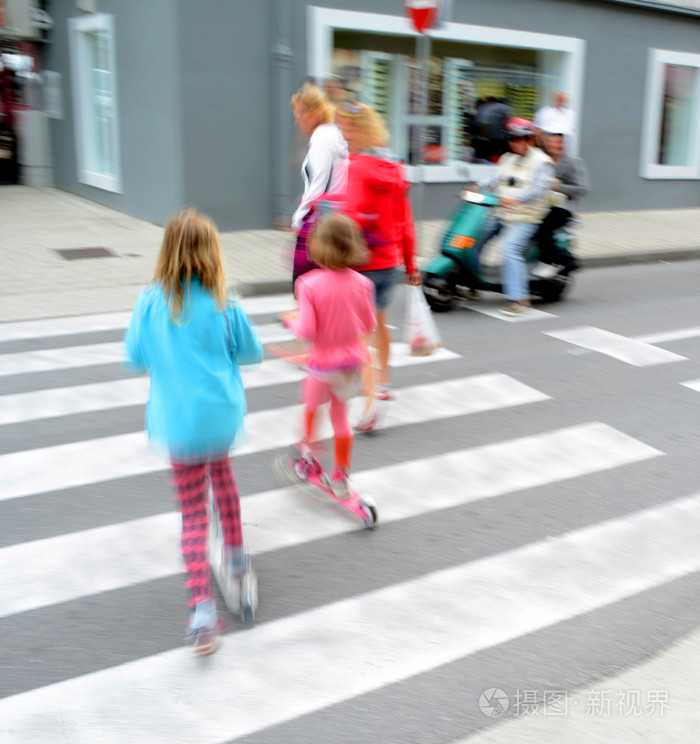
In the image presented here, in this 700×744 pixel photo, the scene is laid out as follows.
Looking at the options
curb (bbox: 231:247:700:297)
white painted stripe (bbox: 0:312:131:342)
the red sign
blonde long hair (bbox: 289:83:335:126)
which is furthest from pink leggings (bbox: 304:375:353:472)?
the red sign

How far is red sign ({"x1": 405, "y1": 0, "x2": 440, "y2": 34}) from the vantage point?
909 cm

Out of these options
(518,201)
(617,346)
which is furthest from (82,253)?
(617,346)

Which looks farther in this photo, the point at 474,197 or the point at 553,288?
the point at 553,288

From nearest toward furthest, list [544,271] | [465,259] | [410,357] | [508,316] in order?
[410,357] → [465,259] → [508,316] → [544,271]

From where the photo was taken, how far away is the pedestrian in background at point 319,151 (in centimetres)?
581

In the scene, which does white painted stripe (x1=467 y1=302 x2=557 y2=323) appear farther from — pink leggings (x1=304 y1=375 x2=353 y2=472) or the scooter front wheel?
pink leggings (x1=304 y1=375 x2=353 y2=472)

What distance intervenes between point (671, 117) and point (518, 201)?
33.0ft

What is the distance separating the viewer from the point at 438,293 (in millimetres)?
8383

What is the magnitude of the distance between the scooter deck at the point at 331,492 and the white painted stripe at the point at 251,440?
0.91 ft

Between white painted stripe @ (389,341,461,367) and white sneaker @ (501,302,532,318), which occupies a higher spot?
white sneaker @ (501,302,532,318)

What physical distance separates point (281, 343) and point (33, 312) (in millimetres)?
2388

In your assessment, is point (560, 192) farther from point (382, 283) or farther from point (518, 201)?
point (382, 283)

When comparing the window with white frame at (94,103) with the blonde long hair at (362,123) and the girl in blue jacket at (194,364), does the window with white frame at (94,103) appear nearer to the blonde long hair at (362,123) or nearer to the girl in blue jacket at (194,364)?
the blonde long hair at (362,123)

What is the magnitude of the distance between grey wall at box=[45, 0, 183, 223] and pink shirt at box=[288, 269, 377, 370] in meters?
8.01
